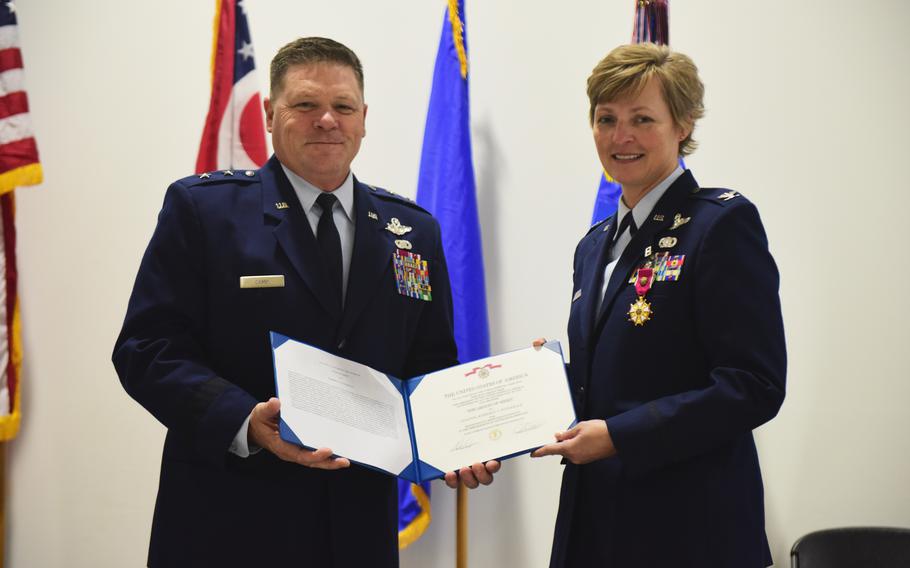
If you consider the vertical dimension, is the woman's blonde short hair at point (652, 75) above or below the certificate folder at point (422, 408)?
above

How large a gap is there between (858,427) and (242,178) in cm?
228

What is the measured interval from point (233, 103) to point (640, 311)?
2.14 m

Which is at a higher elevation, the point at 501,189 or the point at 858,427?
the point at 501,189

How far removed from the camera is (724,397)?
1.64 metres

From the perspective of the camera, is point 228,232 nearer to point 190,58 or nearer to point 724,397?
point 724,397

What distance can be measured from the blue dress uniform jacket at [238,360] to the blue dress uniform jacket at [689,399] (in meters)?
0.52

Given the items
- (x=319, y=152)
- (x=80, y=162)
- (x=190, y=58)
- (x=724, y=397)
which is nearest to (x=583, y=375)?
(x=724, y=397)

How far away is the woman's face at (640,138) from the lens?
6.20ft

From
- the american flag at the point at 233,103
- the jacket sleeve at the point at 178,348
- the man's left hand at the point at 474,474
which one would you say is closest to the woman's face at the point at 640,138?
the man's left hand at the point at 474,474

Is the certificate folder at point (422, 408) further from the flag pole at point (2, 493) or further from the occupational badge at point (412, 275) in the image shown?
the flag pole at point (2, 493)

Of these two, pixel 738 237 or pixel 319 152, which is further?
pixel 319 152

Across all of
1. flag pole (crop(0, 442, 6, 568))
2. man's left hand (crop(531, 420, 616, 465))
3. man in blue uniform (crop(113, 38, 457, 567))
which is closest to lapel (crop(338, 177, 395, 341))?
man in blue uniform (crop(113, 38, 457, 567))

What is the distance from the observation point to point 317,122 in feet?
6.48

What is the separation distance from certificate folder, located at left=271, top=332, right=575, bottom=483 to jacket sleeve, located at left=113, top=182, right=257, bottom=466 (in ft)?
0.47
